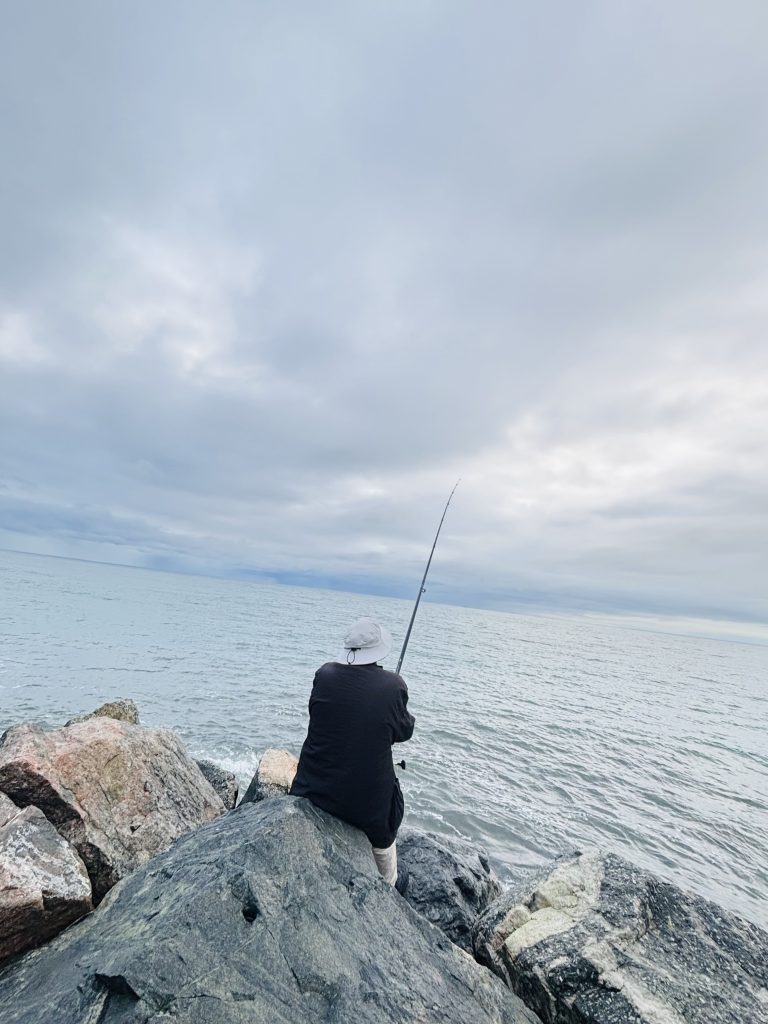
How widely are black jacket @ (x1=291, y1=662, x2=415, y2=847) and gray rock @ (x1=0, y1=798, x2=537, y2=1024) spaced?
23 centimetres

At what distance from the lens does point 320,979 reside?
3309 mm

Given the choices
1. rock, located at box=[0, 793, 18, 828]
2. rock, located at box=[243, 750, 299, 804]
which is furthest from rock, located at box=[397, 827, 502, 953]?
rock, located at box=[0, 793, 18, 828]

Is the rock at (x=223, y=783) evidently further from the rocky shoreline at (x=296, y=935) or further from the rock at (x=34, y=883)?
the rock at (x=34, y=883)

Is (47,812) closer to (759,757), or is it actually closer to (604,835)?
(604,835)

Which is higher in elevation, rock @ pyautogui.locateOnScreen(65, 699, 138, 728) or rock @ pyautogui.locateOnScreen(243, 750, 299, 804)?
rock @ pyautogui.locateOnScreen(65, 699, 138, 728)

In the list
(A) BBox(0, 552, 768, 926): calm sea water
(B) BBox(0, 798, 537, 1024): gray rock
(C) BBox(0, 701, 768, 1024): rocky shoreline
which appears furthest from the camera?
(A) BBox(0, 552, 768, 926): calm sea water

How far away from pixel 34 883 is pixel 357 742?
3.12m

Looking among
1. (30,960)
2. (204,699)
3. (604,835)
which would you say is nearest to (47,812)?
(30,960)

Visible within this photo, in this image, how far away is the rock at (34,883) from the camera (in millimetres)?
4121

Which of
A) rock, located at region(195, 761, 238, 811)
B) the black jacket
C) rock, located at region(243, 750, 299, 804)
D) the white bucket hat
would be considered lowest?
rock, located at region(195, 761, 238, 811)

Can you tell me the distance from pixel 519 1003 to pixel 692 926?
196cm

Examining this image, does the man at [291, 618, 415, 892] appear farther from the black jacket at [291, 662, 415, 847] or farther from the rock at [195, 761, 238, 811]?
the rock at [195, 761, 238, 811]

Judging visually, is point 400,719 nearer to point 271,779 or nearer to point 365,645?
point 365,645

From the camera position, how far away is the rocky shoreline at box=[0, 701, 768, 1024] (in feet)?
10.3
